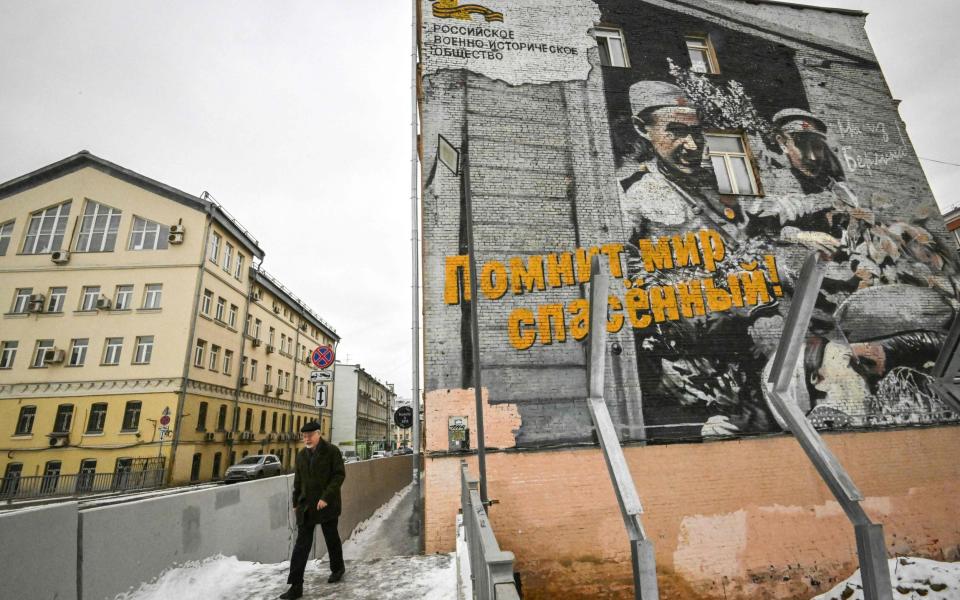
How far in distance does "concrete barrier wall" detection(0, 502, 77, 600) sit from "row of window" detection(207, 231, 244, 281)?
25266mm

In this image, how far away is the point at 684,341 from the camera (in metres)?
9.75

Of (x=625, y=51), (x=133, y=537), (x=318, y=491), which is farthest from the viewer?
(x=625, y=51)

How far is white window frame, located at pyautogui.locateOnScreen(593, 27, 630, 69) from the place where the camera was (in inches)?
469

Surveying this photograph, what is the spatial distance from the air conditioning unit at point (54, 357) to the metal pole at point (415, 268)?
21926 millimetres

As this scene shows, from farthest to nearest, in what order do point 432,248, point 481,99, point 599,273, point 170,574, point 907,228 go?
→ point 907,228
point 481,99
point 432,248
point 170,574
point 599,273

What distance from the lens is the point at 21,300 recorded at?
23.6 meters

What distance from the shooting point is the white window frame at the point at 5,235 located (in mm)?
24406

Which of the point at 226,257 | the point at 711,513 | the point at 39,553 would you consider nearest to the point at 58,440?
the point at 226,257

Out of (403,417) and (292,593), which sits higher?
(403,417)

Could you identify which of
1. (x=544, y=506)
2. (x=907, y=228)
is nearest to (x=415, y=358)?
(x=544, y=506)

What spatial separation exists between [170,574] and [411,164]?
359 inches

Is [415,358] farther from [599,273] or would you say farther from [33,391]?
[33,391]

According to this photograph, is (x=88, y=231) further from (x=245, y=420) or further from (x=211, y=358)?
(x=245, y=420)

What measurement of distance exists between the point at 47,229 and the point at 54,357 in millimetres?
7735
